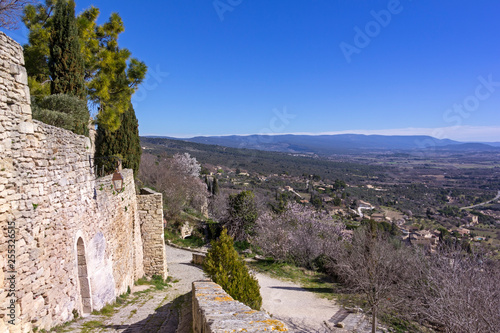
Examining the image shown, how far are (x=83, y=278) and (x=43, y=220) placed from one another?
2.13 meters

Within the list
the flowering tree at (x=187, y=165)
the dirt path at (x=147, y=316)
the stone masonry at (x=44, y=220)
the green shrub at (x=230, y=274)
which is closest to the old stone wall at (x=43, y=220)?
the stone masonry at (x=44, y=220)

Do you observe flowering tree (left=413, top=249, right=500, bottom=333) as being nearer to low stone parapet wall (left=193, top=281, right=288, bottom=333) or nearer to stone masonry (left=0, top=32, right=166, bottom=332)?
low stone parapet wall (left=193, top=281, right=288, bottom=333)

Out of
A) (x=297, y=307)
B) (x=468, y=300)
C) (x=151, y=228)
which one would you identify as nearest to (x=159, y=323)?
(x=151, y=228)

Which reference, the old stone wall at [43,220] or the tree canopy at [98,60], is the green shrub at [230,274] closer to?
the old stone wall at [43,220]

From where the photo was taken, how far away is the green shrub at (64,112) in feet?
24.0

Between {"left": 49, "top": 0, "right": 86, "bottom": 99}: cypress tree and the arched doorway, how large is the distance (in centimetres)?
572

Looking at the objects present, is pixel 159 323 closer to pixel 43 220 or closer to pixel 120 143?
pixel 43 220

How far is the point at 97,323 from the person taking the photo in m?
5.95

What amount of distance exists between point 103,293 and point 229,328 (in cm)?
555

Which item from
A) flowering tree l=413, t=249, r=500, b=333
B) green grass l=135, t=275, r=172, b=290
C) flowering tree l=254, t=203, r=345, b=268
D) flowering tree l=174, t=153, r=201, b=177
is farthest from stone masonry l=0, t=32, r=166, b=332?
flowering tree l=174, t=153, r=201, b=177

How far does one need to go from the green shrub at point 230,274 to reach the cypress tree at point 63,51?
22.6ft

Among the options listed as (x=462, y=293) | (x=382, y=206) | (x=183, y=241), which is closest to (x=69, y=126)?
(x=462, y=293)

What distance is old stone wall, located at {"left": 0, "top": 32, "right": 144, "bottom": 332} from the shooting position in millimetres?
3920

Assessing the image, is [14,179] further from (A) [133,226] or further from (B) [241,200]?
(B) [241,200]
